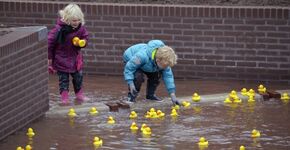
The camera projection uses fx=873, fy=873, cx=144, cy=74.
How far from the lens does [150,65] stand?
10445mm

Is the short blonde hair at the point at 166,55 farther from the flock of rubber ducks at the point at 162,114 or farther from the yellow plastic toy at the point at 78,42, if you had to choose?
the yellow plastic toy at the point at 78,42

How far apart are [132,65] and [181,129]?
4.66 ft

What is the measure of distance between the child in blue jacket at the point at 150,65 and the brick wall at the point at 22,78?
1.12 m

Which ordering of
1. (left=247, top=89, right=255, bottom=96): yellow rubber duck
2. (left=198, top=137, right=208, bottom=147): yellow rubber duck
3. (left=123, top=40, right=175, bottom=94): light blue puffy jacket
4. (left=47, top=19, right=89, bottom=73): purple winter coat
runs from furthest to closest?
(left=247, top=89, right=255, bottom=96): yellow rubber duck
(left=47, top=19, right=89, bottom=73): purple winter coat
(left=123, top=40, right=175, bottom=94): light blue puffy jacket
(left=198, top=137, right=208, bottom=147): yellow rubber duck

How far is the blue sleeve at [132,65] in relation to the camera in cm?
1035

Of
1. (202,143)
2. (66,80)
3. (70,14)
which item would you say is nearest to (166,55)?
(70,14)

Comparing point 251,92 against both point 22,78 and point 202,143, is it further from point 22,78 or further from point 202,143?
point 22,78

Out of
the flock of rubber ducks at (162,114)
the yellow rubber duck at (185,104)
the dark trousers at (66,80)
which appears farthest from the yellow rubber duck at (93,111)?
the yellow rubber duck at (185,104)

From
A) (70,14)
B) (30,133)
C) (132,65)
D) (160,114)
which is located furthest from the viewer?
(70,14)

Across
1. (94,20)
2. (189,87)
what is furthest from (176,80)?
(94,20)

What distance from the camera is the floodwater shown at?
28.2 feet

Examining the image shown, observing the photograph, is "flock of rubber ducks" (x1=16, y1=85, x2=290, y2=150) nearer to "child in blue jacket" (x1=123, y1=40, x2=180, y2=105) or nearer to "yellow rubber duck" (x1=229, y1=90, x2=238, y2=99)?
"yellow rubber duck" (x1=229, y1=90, x2=238, y2=99)

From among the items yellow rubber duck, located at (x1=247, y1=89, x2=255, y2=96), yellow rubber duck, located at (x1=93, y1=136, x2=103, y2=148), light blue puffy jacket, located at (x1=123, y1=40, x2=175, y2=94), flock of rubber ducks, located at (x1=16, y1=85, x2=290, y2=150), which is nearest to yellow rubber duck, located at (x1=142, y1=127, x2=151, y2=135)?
flock of rubber ducks, located at (x1=16, y1=85, x2=290, y2=150)

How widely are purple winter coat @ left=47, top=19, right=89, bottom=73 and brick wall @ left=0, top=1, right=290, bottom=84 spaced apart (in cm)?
215
